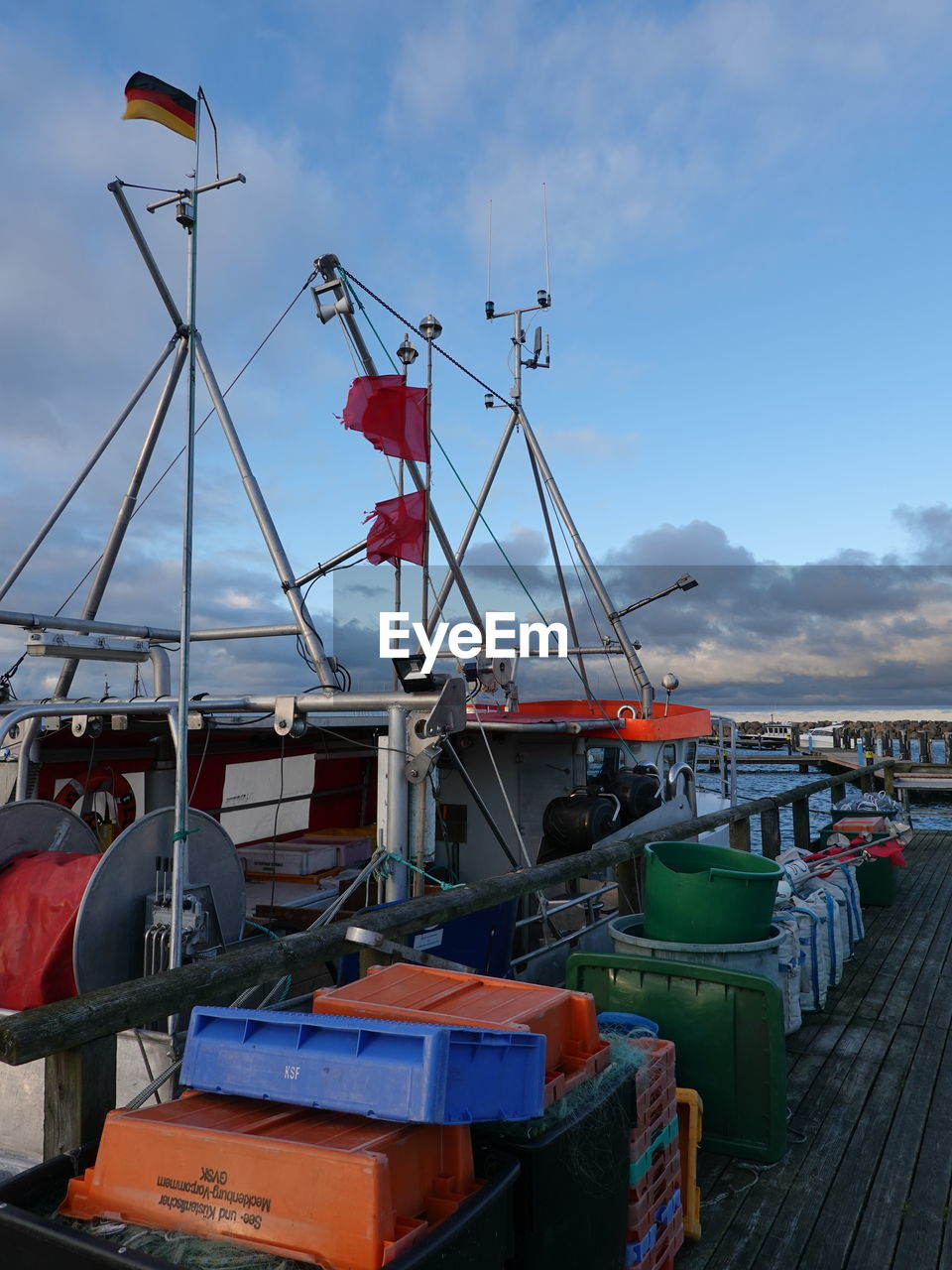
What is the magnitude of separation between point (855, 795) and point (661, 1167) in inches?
500

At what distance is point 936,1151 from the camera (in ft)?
13.6

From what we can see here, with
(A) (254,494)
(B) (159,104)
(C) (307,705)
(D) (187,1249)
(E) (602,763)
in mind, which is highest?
(B) (159,104)

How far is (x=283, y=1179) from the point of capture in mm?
1979

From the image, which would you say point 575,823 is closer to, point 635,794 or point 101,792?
point 635,794

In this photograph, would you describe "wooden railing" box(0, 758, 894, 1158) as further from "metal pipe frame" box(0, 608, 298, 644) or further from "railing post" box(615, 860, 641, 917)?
"metal pipe frame" box(0, 608, 298, 644)

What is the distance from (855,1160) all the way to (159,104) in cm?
682

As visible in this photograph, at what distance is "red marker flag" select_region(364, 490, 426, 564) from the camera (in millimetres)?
8945

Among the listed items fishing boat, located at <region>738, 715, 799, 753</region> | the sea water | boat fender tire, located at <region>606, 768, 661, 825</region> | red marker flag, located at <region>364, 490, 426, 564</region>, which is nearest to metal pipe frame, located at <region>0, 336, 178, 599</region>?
red marker flag, located at <region>364, 490, 426, 564</region>

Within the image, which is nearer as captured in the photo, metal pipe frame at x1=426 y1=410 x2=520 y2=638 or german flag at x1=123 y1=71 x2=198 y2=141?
german flag at x1=123 y1=71 x2=198 y2=141

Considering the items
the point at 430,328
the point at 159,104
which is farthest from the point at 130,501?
the point at 159,104

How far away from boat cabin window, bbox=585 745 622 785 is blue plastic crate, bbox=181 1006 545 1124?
1002cm

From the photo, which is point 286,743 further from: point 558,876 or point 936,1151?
point 936,1151

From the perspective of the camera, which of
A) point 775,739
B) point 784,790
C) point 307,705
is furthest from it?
point 775,739

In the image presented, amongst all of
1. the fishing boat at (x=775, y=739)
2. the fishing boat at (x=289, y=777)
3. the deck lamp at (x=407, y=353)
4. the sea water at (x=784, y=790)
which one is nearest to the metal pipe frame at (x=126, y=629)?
the fishing boat at (x=289, y=777)
